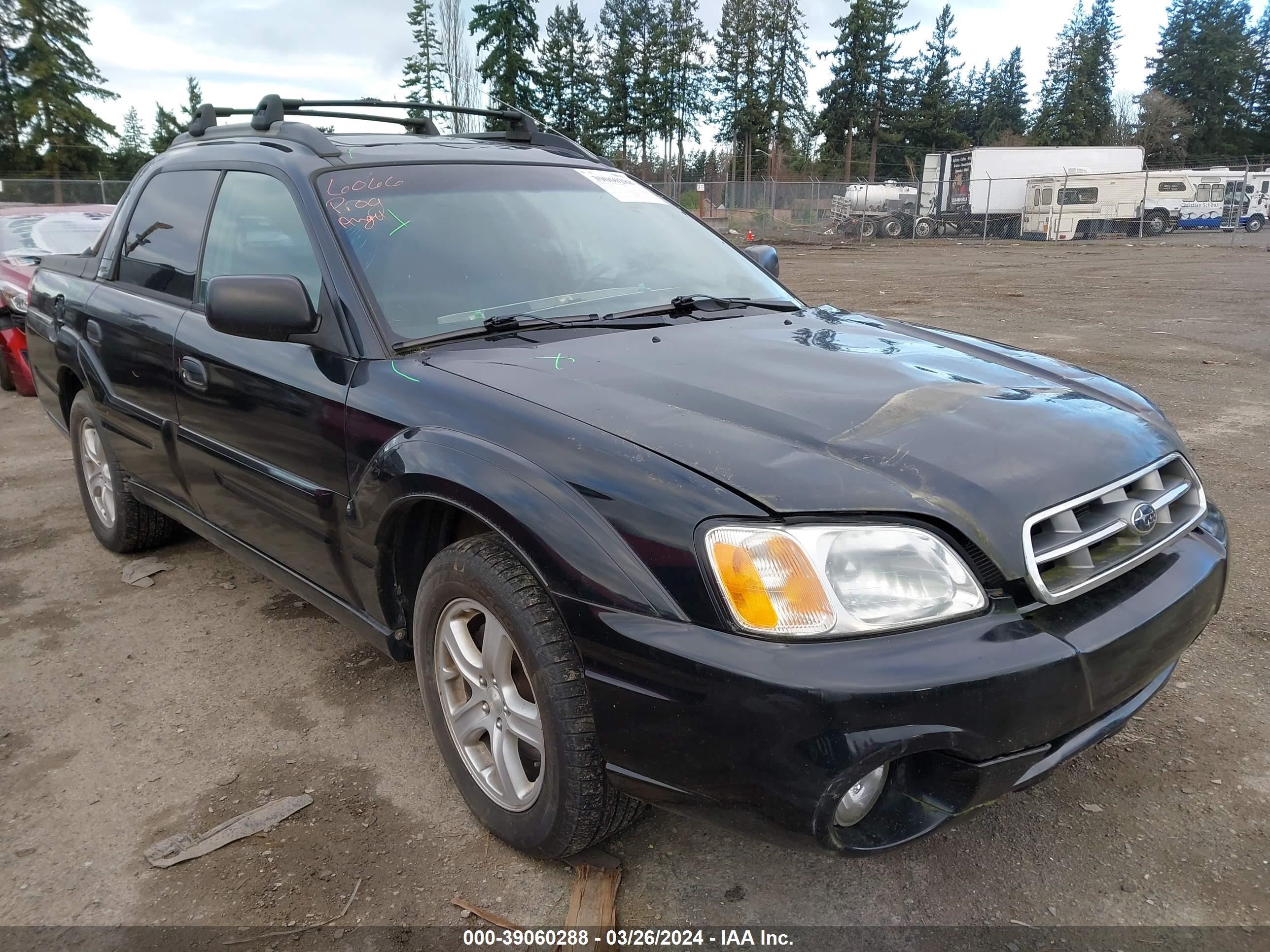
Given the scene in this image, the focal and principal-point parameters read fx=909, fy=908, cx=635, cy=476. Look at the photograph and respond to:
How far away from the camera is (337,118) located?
3.63m

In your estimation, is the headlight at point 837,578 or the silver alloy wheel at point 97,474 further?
the silver alloy wheel at point 97,474

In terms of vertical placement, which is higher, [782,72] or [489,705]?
[782,72]

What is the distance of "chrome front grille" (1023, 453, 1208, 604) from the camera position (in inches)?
71.9

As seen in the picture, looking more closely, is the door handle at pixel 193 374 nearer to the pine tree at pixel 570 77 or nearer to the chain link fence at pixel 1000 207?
the chain link fence at pixel 1000 207

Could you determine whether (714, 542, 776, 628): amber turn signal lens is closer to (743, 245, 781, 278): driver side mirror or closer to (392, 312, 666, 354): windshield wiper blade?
(392, 312, 666, 354): windshield wiper blade

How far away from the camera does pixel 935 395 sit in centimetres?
223

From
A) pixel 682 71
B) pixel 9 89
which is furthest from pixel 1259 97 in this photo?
pixel 9 89

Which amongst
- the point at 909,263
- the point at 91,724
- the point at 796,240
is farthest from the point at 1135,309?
the point at 796,240

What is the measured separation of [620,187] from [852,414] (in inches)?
70.3

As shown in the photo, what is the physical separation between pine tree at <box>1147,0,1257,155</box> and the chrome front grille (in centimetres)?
7695

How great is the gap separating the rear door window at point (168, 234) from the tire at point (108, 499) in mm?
740

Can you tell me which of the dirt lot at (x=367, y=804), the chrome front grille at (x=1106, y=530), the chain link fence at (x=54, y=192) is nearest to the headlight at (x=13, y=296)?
the dirt lot at (x=367, y=804)

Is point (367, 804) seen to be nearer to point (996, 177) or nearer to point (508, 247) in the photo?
point (508, 247)

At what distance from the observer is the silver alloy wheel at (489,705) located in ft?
7.09
